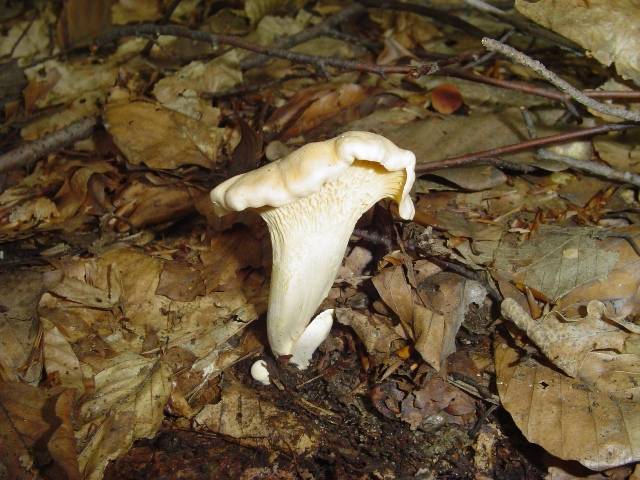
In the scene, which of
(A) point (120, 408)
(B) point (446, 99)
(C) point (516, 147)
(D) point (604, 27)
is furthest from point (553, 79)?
(A) point (120, 408)

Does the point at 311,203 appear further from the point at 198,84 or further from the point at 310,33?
the point at 310,33

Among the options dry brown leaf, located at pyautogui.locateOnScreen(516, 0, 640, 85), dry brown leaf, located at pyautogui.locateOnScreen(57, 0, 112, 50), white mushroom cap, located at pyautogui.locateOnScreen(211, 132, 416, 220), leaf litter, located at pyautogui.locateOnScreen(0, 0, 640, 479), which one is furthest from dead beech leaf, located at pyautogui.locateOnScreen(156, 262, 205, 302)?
dry brown leaf, located at pyautogui.locateOnScreen(57, 0, 112, 50)

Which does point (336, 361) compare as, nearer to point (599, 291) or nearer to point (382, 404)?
point (382, 404)

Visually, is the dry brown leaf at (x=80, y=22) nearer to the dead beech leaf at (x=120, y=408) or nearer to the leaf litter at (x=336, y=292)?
the leaf litter at (x=336, y=292)

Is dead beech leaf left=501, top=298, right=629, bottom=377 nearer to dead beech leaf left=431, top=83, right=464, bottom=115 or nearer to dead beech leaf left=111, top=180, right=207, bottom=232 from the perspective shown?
dead beech leaf left=431, top=83, right=464, bottom=115

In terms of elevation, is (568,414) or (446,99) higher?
(446,99)

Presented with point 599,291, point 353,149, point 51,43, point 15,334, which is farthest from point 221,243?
point 51,43
